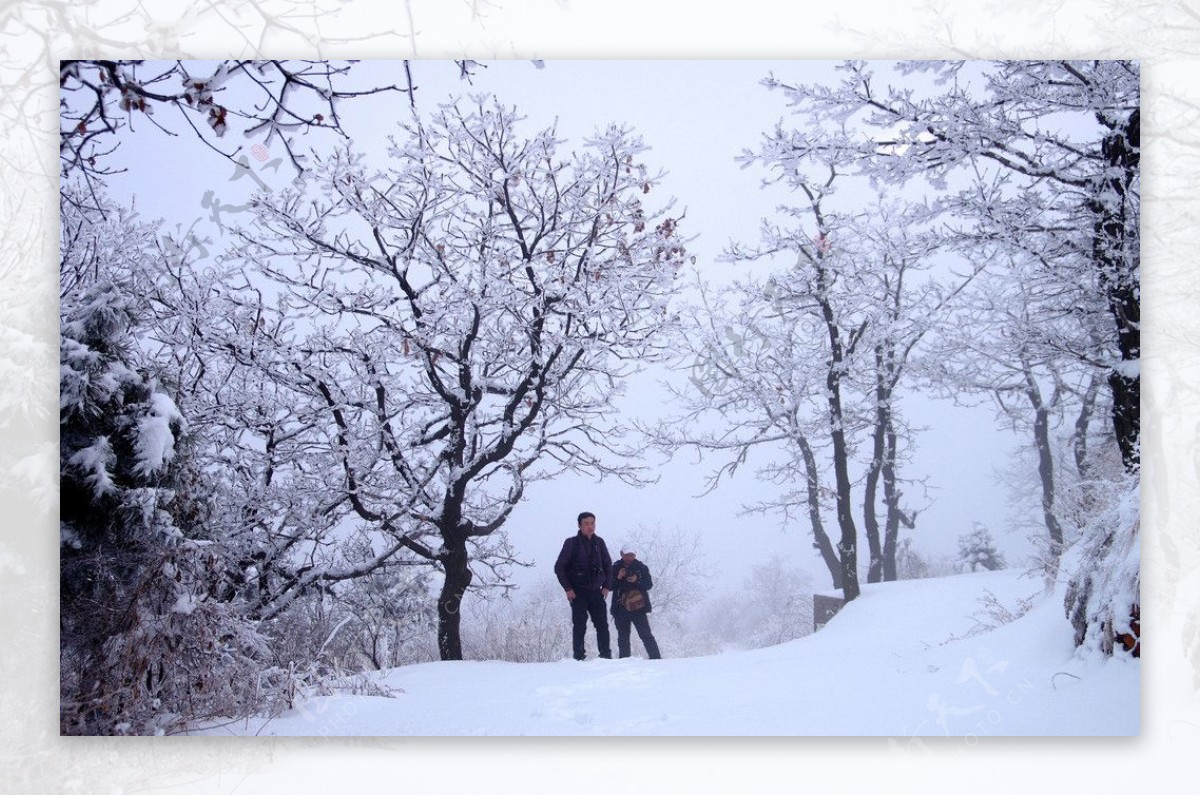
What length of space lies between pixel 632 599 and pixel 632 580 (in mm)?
100

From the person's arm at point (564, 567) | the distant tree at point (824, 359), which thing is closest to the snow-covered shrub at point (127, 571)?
the person's arm at point (564, 567)

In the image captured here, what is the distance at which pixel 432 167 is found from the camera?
→ 3.76 meters

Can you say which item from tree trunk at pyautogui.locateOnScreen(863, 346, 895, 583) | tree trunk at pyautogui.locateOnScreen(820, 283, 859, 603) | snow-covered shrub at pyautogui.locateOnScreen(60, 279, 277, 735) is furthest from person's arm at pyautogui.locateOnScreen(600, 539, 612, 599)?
snow-covered shrub at pyautogui.locateOnScreen(60, 279, 277, 735)

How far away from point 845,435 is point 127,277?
10.5ft

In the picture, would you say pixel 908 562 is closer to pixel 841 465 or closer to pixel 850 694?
pixel 841 465

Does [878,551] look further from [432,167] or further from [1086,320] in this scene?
[432,167]

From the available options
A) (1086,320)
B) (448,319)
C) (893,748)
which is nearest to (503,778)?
(893,748)

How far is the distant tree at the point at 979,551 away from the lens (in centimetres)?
327

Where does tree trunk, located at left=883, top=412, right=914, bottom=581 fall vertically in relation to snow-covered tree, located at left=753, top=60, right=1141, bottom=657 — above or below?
below

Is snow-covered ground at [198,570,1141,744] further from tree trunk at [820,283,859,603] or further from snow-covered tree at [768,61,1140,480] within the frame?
snow-covered tree at [768,61,1140,480]

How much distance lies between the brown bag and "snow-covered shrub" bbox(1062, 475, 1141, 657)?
5.41ft

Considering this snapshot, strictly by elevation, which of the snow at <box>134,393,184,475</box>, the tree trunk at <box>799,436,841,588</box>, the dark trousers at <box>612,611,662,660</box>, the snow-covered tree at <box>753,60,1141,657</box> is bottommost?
the dark trousers at <box>612,611,662,660</box>

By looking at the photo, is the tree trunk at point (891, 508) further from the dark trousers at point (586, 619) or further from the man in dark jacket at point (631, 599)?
the dark trousers at point (586, 619)

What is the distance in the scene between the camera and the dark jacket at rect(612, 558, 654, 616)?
3.36 metres
